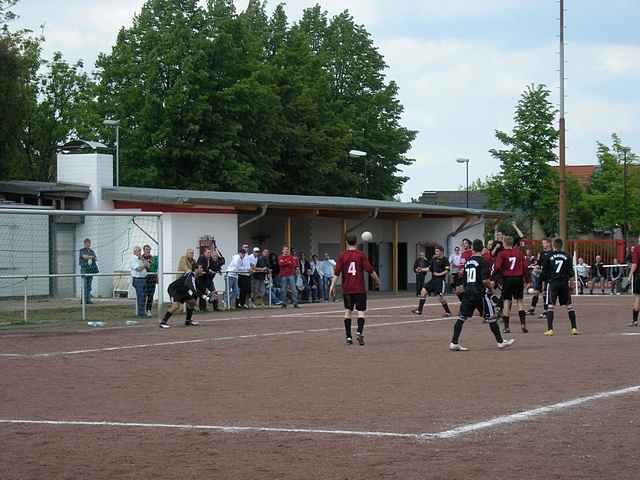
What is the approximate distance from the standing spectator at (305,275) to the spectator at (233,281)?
4.25 metres

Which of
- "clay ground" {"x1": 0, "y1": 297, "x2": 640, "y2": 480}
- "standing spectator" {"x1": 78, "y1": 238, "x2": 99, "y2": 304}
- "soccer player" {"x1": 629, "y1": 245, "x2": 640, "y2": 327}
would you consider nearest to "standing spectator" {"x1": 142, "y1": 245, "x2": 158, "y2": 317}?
"standing spectator" {"x1": 78, "y1": 238, "x2": 99, "y2": 304}

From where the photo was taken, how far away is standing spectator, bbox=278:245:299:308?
3394 cm

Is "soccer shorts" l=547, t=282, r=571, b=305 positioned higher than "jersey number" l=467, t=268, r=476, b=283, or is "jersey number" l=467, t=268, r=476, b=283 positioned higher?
"jersey number" l=467, t=268, r=476, b=283

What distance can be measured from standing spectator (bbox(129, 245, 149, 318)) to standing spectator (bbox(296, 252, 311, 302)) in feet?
33.9

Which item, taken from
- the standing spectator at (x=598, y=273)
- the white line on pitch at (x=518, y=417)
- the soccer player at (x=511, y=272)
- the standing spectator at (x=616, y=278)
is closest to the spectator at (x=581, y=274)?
the standing spectator at (x=598, y=273)

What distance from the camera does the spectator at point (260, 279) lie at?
33.7 meters

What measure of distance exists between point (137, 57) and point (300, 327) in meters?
35.8

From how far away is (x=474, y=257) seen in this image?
717 inches

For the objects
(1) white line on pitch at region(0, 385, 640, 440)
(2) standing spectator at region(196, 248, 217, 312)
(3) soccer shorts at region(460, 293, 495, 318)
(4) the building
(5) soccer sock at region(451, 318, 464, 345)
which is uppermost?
(4) the building

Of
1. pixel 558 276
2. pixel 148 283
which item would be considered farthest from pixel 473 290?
pixel 148 283

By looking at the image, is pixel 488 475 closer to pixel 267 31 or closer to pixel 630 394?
pixel 630 394

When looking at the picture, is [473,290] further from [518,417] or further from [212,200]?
[212,200]

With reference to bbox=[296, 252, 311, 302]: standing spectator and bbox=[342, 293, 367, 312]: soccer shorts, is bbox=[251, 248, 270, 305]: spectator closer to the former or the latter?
bbox=[296, 252, 311, 302]: standing spectator

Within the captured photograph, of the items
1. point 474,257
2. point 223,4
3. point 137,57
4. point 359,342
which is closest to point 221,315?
point 359,342
